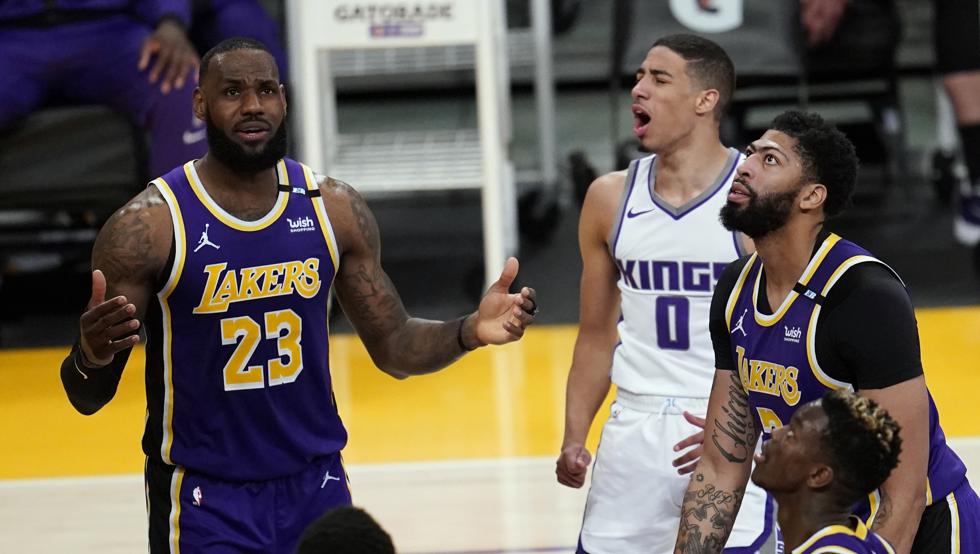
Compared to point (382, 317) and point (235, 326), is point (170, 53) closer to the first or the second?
point (382, 317)

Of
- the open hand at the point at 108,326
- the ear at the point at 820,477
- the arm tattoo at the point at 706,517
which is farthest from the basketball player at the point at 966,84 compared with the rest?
the open hand at the point at 108,326

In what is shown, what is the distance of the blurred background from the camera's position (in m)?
6.15

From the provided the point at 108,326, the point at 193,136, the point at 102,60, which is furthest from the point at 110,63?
the point at 108,326

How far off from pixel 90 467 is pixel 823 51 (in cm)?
526

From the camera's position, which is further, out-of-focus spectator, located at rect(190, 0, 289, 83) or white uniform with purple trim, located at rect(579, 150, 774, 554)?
out-of-focus spectator, located at rect(190, 0, 289, 83)

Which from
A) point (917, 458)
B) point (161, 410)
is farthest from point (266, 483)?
point (917, 458)

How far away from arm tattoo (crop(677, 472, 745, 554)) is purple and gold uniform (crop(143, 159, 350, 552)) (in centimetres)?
82

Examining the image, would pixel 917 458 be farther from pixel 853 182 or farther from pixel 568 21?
pixel 568 21

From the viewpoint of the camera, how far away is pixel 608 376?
4488 millimetres

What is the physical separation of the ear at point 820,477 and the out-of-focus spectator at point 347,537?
32.6 inches

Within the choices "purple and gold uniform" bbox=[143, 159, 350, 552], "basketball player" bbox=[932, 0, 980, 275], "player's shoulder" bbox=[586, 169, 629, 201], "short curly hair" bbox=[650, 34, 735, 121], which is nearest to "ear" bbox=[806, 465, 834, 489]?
"purple and gold uniform" bbox=[143, 159, 350, 552]

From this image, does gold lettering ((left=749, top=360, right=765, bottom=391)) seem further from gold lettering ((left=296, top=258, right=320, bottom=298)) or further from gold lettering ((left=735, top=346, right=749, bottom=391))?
gold lettering ((left=296, top=258, right=320, bottom=298))

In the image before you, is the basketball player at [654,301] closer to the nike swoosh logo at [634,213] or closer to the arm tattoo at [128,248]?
the nike swoosh logo at [634,213]

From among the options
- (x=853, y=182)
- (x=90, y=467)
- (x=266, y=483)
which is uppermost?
(x=853, y=182)
